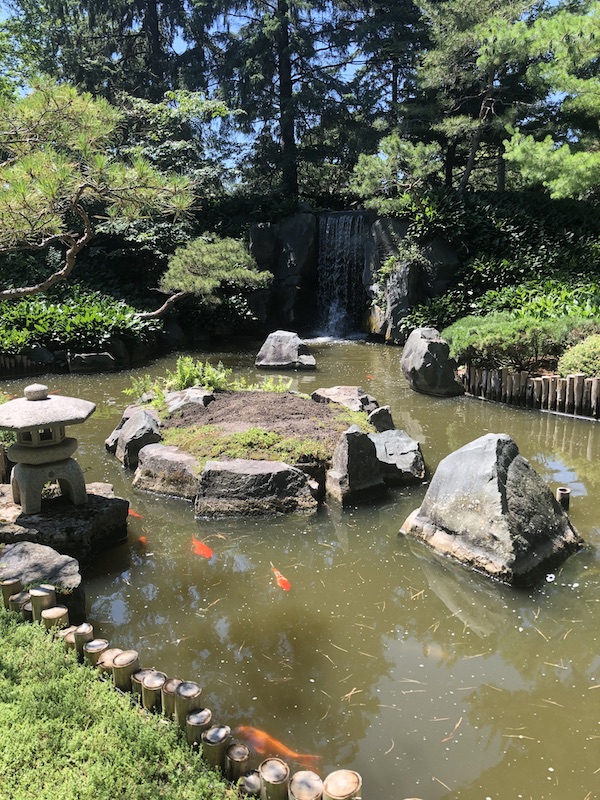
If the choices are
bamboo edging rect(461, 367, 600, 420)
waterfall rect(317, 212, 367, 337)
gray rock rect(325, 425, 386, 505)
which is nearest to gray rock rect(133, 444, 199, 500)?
gray rock rect(325, 425, 386, 505)

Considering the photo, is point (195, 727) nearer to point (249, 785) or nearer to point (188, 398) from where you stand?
point (249, 785)

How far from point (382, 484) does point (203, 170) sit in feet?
48.9

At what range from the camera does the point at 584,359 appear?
848 cm

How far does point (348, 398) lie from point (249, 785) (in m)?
5.89

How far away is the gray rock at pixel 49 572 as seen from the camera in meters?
3.67

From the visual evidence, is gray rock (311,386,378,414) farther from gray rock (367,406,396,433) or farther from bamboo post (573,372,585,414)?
bamboo post (573,372,585,414)

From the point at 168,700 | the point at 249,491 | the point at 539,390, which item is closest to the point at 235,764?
the point at 168,700

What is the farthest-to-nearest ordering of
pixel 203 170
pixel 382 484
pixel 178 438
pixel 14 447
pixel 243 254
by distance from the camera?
pixel 203 170 < pixel 243 254 < pixel 178 438 < pixel 382 484 < pixel 14 447

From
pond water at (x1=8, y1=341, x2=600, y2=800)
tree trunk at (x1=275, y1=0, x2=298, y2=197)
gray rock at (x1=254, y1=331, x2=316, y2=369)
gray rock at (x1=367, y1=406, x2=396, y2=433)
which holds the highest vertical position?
tree trunk at (x1=275, y1=0, x2=298, y2=197)

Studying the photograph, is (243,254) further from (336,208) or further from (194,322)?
(336,208)

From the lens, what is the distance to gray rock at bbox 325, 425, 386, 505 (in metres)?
5.64

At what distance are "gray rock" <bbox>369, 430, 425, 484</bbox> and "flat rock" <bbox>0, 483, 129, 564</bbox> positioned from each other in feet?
8.36

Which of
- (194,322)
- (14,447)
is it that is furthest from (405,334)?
(14,447)

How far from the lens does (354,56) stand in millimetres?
20922
